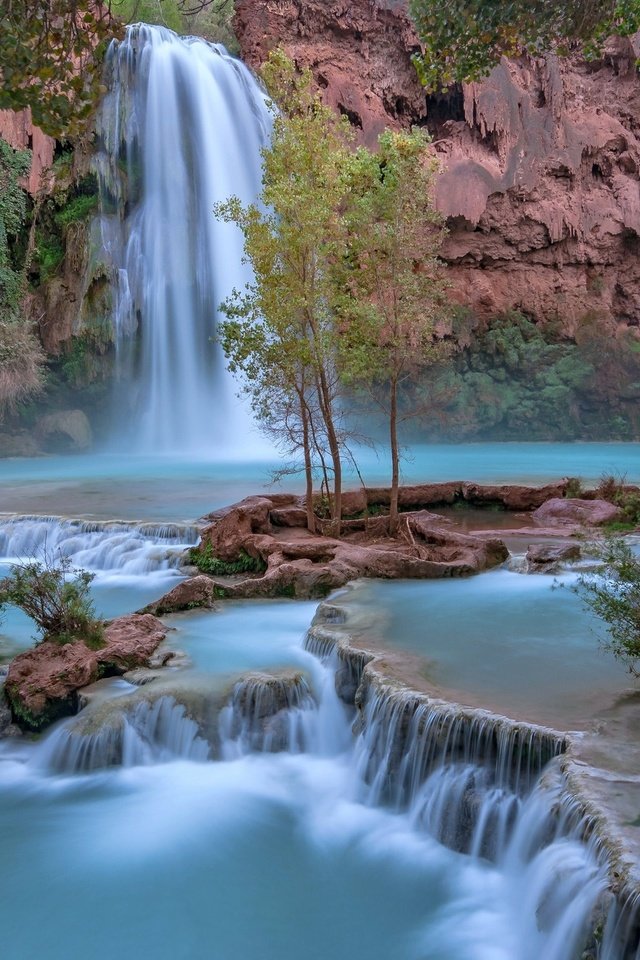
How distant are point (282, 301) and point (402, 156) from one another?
2721mm

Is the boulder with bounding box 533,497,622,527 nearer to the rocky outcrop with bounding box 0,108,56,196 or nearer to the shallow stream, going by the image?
the shallow stream

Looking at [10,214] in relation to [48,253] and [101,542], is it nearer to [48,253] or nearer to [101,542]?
[48,253]

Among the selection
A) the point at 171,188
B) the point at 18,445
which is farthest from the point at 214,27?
the point at 18,445

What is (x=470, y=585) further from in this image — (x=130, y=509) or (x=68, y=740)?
(x=130, y=509)

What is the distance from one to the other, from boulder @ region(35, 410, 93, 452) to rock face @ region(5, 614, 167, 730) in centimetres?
2535

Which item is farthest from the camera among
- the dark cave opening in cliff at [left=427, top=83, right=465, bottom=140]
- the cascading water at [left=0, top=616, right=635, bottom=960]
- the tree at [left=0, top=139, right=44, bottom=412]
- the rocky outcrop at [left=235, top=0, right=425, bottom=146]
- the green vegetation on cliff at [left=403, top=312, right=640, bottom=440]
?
the green vegetation on cliff at [left=403, top=312, right=640, bottom=440]

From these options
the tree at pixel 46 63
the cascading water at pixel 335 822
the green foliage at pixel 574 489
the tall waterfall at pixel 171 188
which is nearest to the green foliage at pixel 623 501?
the green foliage at pixel 574 489

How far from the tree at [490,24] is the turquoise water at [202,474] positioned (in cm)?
880

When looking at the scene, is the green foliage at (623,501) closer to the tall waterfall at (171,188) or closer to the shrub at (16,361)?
the shrub at (16,361)

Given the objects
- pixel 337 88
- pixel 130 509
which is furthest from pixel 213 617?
pixel 337 88

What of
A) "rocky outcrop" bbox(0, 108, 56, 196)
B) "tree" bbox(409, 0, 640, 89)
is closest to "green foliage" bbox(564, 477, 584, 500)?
"tree" bbox(409, 0, 640, 89)

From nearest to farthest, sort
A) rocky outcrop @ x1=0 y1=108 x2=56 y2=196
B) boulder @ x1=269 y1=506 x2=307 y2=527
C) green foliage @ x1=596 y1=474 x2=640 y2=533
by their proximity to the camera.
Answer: green foliage @ x1=596 y1=474 x2=640 y2=533 → boulder @ x1=269 y1=506 x2=307 y2=527 → rocky outcrop @ x1=0 y1=108 x2=56 y2=196

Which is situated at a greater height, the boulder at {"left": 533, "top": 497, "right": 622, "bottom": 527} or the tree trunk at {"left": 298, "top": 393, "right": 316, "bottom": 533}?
the tree trunk at {"left": 298, "top": 393, "right": 316, "bottom": 533}

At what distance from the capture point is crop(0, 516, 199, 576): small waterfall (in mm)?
13749
